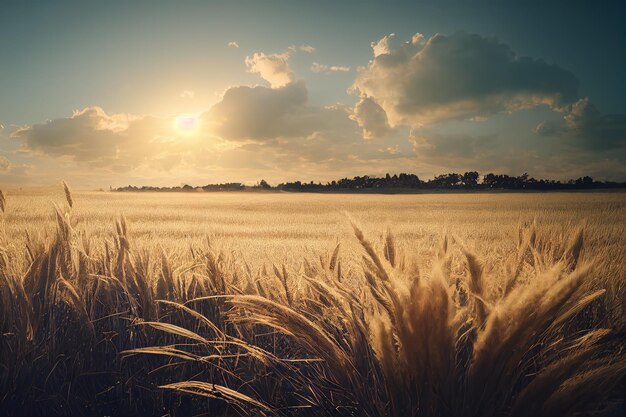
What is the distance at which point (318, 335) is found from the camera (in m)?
1.06

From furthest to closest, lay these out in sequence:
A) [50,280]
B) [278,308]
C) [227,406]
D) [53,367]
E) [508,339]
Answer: [50,280] < [53,367] < [227,406] < [278,308] < [508,339]

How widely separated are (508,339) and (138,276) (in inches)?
66.8

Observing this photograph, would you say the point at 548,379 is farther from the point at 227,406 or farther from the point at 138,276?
the point at 138,276

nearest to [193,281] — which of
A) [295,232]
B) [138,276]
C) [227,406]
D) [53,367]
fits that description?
[138,276]

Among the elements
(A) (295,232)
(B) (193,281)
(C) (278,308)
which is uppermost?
(C) (278,308)

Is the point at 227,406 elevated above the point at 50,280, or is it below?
below

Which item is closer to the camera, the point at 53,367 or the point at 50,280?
the point at 53,367

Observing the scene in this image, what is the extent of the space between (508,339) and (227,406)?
0.94 metres

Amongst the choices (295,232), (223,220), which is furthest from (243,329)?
(223,220)

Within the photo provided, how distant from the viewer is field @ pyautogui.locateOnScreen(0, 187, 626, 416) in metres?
0.83

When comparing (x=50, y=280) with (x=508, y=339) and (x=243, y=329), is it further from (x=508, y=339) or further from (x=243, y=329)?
(x=508, y=339)

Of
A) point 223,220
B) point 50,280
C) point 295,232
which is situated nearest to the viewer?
point 50,280

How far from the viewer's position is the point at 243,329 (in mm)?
1666

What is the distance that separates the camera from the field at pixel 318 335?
83 centimetres
